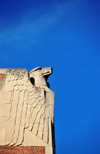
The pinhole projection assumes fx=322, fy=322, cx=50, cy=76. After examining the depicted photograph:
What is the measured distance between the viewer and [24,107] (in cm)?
1844

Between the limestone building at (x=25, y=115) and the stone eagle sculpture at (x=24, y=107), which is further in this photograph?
the stone eagle sculpture at (x=24, y=107)

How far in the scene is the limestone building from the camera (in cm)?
1753

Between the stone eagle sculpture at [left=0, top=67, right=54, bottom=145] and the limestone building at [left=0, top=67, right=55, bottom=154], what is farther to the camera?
the stone eagle sculpture at [left=0, top=67, right=54, bottom=145]

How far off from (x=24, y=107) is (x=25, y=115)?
49cm

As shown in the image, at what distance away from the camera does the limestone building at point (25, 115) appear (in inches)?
690

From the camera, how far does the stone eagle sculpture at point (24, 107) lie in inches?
702

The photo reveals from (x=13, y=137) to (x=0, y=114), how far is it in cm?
152

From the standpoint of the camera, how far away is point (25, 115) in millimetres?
18219

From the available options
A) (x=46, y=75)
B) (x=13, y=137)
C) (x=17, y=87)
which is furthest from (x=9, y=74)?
(x=13, y=137)

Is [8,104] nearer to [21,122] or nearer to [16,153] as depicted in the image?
[21,122]

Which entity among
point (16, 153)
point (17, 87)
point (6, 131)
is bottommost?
point (16, 153)

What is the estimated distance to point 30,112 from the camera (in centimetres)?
1834

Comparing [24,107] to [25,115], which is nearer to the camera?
[25,115]

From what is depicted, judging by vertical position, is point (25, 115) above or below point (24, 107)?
below
